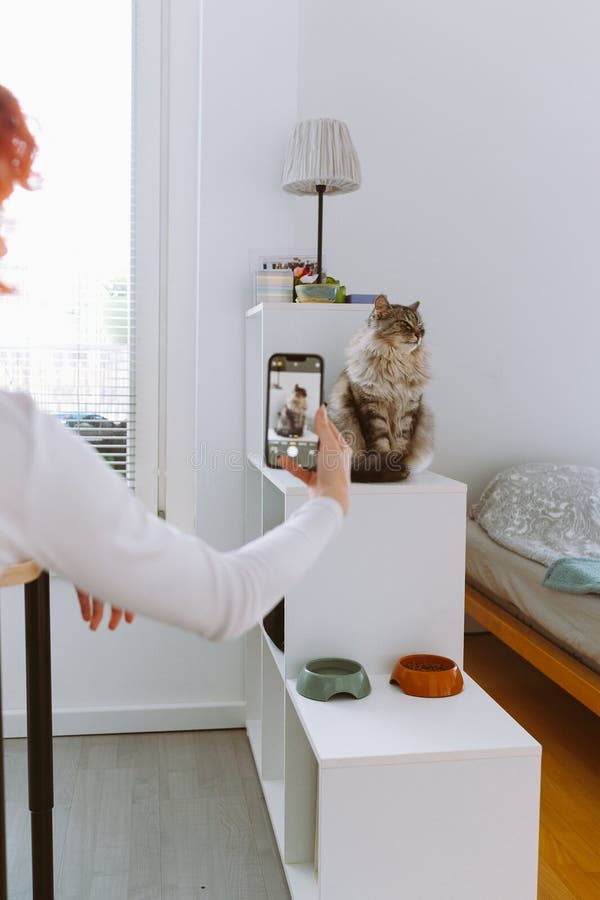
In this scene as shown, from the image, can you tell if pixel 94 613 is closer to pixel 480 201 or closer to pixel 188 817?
pixel 188 817

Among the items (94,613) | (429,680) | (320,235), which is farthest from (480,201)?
(94,613)

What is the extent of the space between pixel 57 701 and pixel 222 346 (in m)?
1.18

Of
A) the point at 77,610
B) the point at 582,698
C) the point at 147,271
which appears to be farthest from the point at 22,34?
the point at 582,698

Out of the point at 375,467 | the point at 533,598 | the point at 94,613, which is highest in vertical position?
the point at 375,467

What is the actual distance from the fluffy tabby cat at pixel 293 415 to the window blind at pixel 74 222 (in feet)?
2.57

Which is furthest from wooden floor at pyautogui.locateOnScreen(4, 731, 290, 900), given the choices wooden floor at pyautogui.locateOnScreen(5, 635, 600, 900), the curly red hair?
the curly red hair

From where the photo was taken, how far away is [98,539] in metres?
0.75

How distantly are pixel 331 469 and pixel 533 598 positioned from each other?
5.64 ft

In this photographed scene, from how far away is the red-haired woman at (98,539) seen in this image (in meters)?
0.74

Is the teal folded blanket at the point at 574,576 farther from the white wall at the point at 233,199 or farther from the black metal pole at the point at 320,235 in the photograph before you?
the black metal pole at the point at 320,235

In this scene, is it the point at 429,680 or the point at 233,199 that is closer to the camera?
the point at 429,680

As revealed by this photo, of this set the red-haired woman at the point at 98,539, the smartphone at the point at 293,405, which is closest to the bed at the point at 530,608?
the smartphone at the point at 293,405

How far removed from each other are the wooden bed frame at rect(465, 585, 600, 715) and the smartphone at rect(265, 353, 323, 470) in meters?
0.94

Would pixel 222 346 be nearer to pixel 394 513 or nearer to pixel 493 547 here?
pixel 394 513
